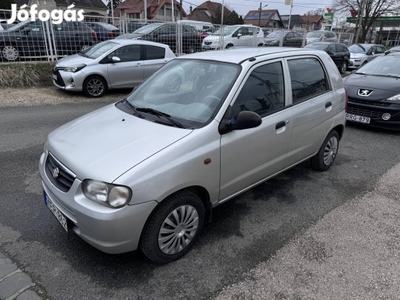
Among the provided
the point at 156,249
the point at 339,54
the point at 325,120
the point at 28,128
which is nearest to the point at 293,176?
the point at 325,120

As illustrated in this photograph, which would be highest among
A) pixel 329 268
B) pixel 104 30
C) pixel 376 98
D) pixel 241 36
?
pixel 104 30

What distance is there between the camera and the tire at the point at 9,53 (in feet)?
33.2

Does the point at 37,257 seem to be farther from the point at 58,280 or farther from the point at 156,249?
the point at 156,249

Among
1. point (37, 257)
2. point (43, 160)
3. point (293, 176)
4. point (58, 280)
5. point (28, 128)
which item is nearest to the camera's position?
point (58, 280)

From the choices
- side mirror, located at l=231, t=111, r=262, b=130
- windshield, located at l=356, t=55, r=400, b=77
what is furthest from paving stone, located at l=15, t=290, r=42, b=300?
windshield, located at l=356, t=55, r=400, b=77

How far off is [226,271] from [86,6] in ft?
178

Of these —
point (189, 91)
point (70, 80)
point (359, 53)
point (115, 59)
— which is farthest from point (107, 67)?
point (359, 53)

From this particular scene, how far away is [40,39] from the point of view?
10.6m

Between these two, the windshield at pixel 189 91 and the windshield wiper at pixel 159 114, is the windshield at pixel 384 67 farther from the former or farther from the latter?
the windshield wiper at pixel 159 114

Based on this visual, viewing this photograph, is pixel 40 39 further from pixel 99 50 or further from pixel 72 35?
pixel 99 50

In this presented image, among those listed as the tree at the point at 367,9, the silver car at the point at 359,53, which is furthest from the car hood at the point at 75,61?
the tree at the point at 367,9

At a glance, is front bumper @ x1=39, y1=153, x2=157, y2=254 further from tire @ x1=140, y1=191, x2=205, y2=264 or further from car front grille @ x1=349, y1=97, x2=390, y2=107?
car front grille @ x1=349, y1=97, x2=390, y2=107

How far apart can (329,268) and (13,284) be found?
2.53 metres

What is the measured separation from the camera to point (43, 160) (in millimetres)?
2891
